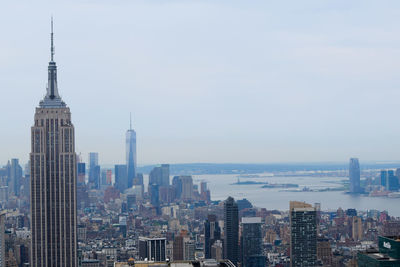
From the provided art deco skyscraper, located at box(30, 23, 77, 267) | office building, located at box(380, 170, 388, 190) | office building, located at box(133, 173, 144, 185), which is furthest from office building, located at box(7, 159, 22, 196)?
office building, located at box(380, 170, 388, 190)

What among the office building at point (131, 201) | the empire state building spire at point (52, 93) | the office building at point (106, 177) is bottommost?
the office building at point (131, 201)

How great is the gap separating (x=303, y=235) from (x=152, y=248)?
5.92m

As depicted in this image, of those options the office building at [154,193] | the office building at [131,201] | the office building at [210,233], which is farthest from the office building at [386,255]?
the office building at [154,193]

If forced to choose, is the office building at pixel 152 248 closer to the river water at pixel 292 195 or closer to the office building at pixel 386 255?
the river water at pixel 292 195

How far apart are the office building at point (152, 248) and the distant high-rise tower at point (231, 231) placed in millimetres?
2532

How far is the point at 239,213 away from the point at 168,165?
20.5 ft

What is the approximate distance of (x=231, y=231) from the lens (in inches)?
1212

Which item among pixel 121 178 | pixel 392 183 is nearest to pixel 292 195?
pixel 392 183

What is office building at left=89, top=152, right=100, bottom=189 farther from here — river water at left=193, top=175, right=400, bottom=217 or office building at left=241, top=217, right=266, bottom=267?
office building at left=241, top=217, right=266, bottom=267

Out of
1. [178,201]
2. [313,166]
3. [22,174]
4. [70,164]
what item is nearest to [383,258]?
[70,164]

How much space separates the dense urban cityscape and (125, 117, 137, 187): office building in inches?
3.2

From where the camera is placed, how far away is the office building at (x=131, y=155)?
37688 millimetres

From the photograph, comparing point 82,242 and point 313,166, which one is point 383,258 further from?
point 313,166

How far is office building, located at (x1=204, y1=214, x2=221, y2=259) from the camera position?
1152 inches
